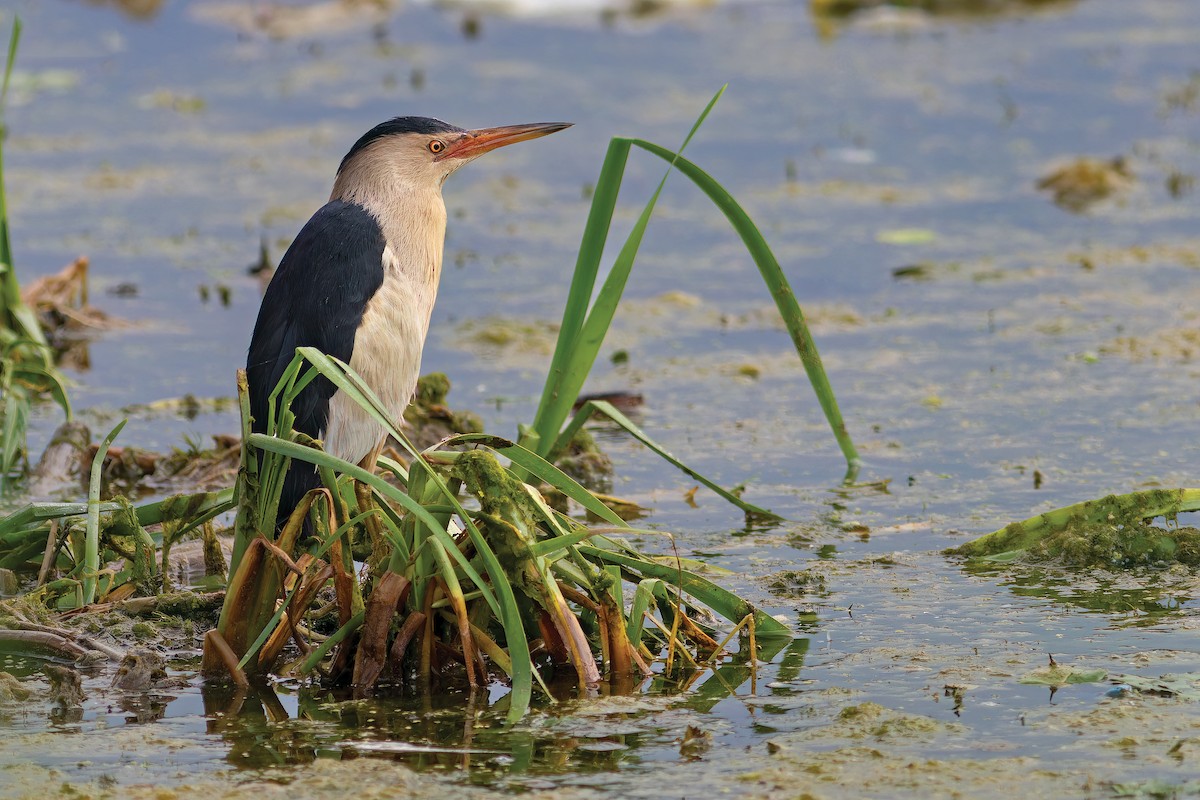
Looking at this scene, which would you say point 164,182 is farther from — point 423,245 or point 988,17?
point 988,17

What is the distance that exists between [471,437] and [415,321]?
1.03m

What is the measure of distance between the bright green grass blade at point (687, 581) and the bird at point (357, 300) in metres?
0.96

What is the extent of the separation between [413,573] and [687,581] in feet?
2.05

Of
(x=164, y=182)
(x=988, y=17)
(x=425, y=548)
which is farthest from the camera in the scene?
(x=988, y=17)

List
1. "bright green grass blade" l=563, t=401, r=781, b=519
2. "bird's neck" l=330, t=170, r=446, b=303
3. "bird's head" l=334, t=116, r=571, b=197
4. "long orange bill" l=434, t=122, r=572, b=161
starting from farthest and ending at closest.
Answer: "long orange bill" l=434, t=122, r=572, b=161 < "bird's head" l=334, t=116, r=571, b=197 < "bird's neck" l=330, t=170, r=446, b=303 < "bright green grass blade" l=563, t=401, r=781, b=519

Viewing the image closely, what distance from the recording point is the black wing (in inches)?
175

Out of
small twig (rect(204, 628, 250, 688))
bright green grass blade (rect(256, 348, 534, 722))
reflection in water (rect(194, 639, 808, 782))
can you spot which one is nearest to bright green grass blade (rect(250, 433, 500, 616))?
bright green grass blade (rect(256, 348, 534, 722))

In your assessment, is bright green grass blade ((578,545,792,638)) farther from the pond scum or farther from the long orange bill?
the long orange bill

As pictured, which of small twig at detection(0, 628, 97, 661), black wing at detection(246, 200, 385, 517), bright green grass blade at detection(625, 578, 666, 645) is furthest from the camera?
black wing at detection(246, 200, 385, 517)

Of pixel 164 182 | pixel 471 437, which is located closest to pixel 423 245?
pixel 471 437

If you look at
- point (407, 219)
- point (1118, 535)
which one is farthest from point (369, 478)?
A: point (1118, 535)

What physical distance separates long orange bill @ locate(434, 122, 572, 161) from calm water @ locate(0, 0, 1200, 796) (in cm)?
125

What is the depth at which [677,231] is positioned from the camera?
363 inches

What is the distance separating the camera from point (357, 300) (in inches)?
178
